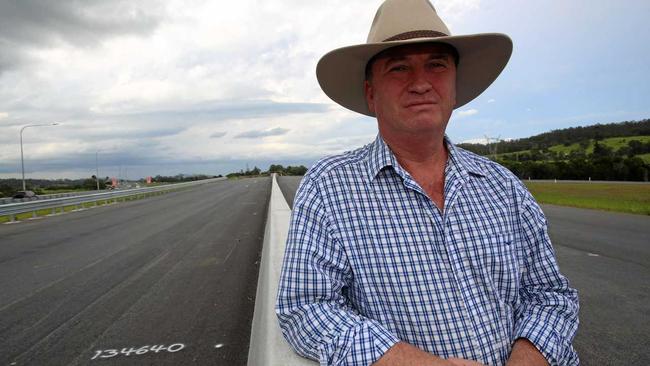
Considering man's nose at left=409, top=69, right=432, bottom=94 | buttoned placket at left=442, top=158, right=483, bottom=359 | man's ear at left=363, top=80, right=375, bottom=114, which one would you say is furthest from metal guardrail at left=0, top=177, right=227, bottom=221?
buttoned placket at left=442, top=158, right=483, bottom=359

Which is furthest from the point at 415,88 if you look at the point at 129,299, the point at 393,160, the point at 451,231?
the point at 129,299

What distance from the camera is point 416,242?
2.01 meters

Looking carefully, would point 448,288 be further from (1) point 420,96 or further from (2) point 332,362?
(1) point 420,96

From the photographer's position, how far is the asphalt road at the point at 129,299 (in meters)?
4.14

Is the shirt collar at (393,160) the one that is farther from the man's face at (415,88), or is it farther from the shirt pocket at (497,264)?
the shirt pocket at (497,264)

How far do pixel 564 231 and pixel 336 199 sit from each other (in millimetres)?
11672

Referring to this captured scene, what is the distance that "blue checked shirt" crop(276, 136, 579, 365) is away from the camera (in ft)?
6.17

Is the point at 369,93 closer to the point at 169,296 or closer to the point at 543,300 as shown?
the point at 543,300

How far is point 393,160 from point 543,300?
0.95 m

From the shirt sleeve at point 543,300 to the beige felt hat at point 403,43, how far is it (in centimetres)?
74

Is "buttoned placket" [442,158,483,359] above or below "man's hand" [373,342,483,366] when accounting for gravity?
above

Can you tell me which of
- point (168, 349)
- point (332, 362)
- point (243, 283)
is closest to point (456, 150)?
point (332, 362)

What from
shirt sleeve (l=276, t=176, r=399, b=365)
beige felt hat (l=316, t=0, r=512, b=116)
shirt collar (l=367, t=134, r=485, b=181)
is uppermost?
beige felt hat (l=316, t=0, r=512, b=116)

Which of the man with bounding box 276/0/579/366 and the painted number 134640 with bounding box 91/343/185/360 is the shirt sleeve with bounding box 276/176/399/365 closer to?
the man with bounding box 276/0/579/366
